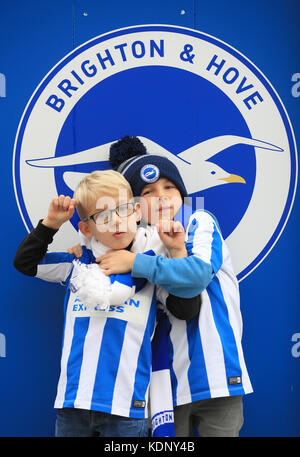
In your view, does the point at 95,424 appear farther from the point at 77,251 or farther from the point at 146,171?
the point at 146,171

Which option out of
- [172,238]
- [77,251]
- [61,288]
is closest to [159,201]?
[172,238]

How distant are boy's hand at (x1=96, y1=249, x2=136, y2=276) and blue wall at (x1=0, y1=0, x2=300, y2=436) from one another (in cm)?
46

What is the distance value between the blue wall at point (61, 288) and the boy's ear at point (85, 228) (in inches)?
16.2

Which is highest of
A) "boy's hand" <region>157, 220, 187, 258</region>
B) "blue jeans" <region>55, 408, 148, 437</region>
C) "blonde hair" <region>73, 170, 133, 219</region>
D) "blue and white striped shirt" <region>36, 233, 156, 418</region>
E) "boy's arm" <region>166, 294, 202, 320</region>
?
"blonde hair" <region>73, 170, 133, 219</region>

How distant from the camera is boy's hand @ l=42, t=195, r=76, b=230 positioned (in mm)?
1310

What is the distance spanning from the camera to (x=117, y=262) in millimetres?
1259

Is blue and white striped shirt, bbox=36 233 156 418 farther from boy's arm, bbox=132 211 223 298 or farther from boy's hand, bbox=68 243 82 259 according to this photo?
boy's hand, bbox=68 243 82 259

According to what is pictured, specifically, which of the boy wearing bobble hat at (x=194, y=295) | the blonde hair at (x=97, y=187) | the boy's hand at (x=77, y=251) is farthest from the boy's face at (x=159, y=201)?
the boy's hand at (x=77, y=251)

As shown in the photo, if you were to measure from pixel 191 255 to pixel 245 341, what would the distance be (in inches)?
22.5

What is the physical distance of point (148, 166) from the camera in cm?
140

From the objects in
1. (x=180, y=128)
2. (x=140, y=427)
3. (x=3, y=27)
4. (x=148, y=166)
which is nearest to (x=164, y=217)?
(x=148, y=166)

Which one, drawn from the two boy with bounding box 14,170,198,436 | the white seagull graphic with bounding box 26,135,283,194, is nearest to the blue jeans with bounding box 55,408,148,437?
the two boy with bounding box 14,170,198,436

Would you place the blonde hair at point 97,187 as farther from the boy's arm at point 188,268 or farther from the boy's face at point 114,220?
the boy's arm at point 188,268

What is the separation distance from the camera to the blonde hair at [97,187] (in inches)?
50.1
